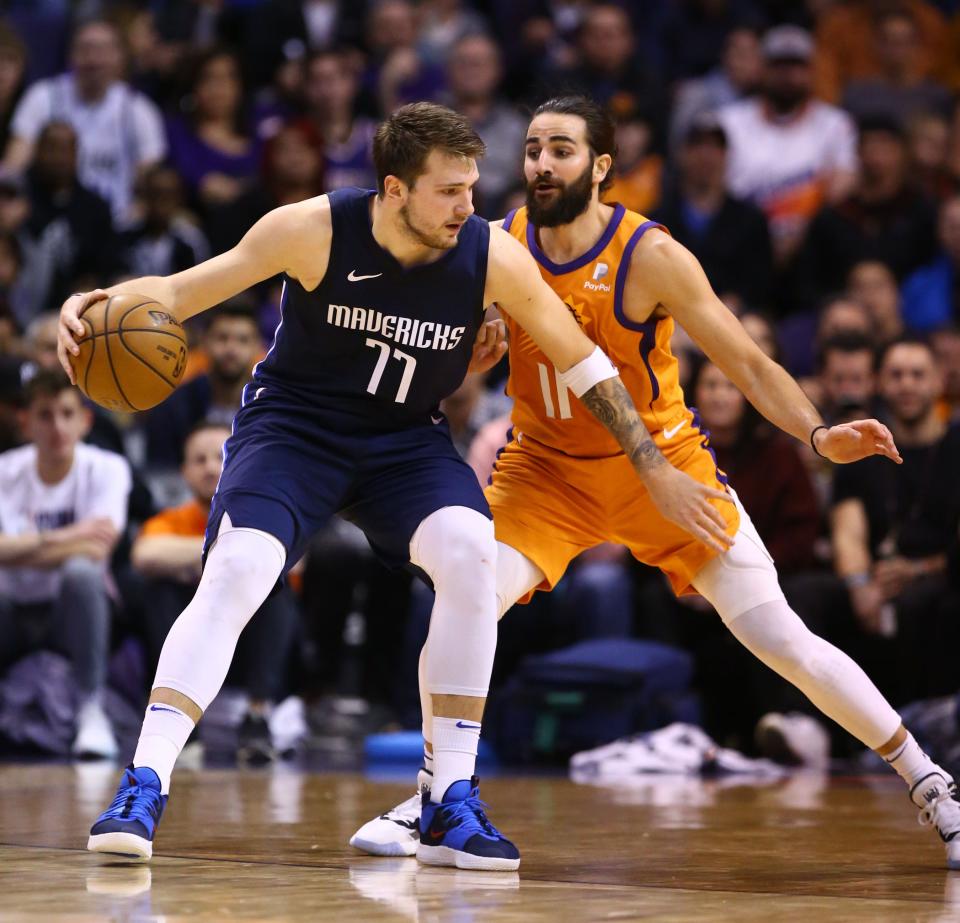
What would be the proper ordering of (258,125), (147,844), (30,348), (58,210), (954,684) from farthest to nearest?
(258,125) → (58,210) → (30,348) → (954,684) → (147,844)

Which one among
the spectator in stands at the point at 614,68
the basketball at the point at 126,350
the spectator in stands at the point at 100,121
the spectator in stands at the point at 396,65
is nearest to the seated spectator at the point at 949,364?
the spectator in stands at the point at 614,68

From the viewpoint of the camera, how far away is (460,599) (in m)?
4.23

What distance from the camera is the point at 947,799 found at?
4.46m

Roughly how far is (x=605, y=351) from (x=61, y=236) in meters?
6.35

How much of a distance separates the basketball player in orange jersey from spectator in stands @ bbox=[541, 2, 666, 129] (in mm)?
6428

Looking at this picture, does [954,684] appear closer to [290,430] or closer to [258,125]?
[290,430]

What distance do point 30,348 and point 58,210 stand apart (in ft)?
5.74

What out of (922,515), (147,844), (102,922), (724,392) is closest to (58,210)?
(724,392)

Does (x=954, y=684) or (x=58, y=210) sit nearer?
(x=954, y=684)

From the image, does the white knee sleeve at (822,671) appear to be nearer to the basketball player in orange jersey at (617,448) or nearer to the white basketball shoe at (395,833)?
the basketball player in orange jersey at (617,448)

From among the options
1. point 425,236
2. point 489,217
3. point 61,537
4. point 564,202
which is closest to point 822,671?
point 564,202

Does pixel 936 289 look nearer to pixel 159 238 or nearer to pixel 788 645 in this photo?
pixel 159 238

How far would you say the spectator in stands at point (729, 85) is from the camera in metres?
11.5

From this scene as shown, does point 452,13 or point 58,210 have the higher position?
point 452,13
